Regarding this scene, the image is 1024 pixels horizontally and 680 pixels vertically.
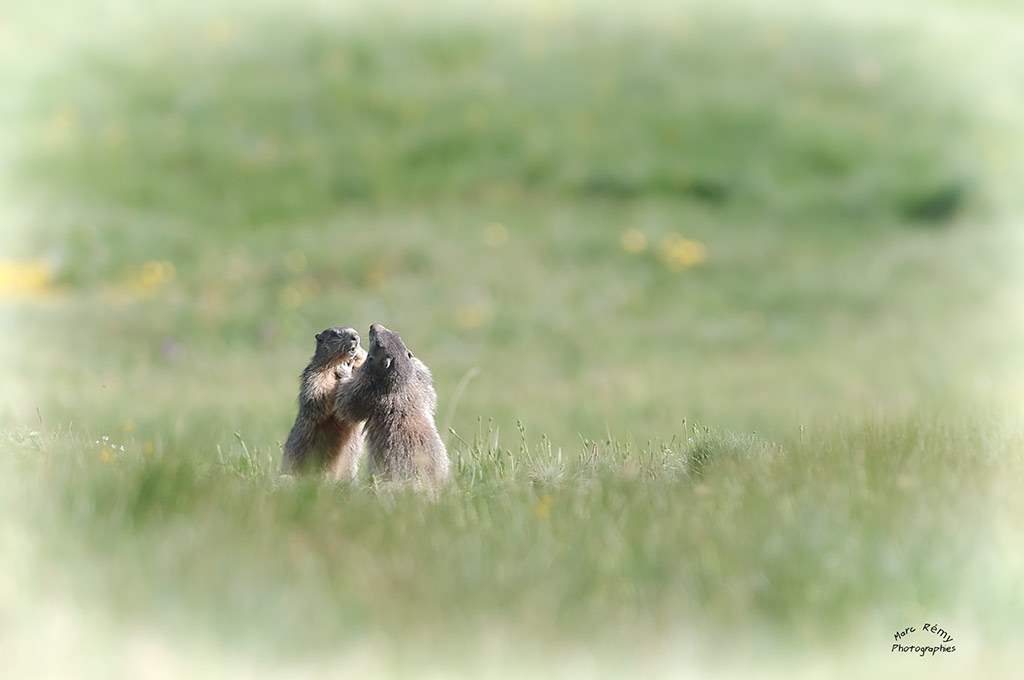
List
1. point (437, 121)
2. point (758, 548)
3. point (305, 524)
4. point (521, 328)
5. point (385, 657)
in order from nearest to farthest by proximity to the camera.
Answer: point (385, 657)
point (758, 548)
point (305, 524)
point (521, 328)
point (437, 121)

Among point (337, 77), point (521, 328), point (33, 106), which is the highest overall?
point (337, 77)

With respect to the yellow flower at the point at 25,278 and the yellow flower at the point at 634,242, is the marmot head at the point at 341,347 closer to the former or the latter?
the yellow flower at the point at 634,242

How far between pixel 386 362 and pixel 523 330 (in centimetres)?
Answer: 980

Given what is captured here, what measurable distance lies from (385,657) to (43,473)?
1.97 m

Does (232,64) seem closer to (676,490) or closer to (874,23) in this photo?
(874,23)

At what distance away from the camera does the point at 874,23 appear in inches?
918

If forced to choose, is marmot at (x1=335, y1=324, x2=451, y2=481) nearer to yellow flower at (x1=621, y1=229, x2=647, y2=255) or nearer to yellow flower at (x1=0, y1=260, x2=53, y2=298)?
yellow flower at (x1=621, y1=229, x2=647, y2=255)

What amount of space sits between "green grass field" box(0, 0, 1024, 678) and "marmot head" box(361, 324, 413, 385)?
725 millimetres

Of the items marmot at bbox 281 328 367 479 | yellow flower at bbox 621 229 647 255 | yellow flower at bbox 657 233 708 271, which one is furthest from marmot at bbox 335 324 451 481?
yellow flower at bbox 621 229 647 255

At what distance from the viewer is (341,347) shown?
6.50 m

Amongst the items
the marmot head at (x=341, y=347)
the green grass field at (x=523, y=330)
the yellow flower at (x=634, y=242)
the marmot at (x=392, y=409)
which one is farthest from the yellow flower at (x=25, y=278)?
the marmot at (x=392, y=409)

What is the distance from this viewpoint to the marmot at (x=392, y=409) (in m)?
5.80

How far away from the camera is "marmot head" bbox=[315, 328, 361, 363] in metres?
6.50

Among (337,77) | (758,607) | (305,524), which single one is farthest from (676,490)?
(337,77)
